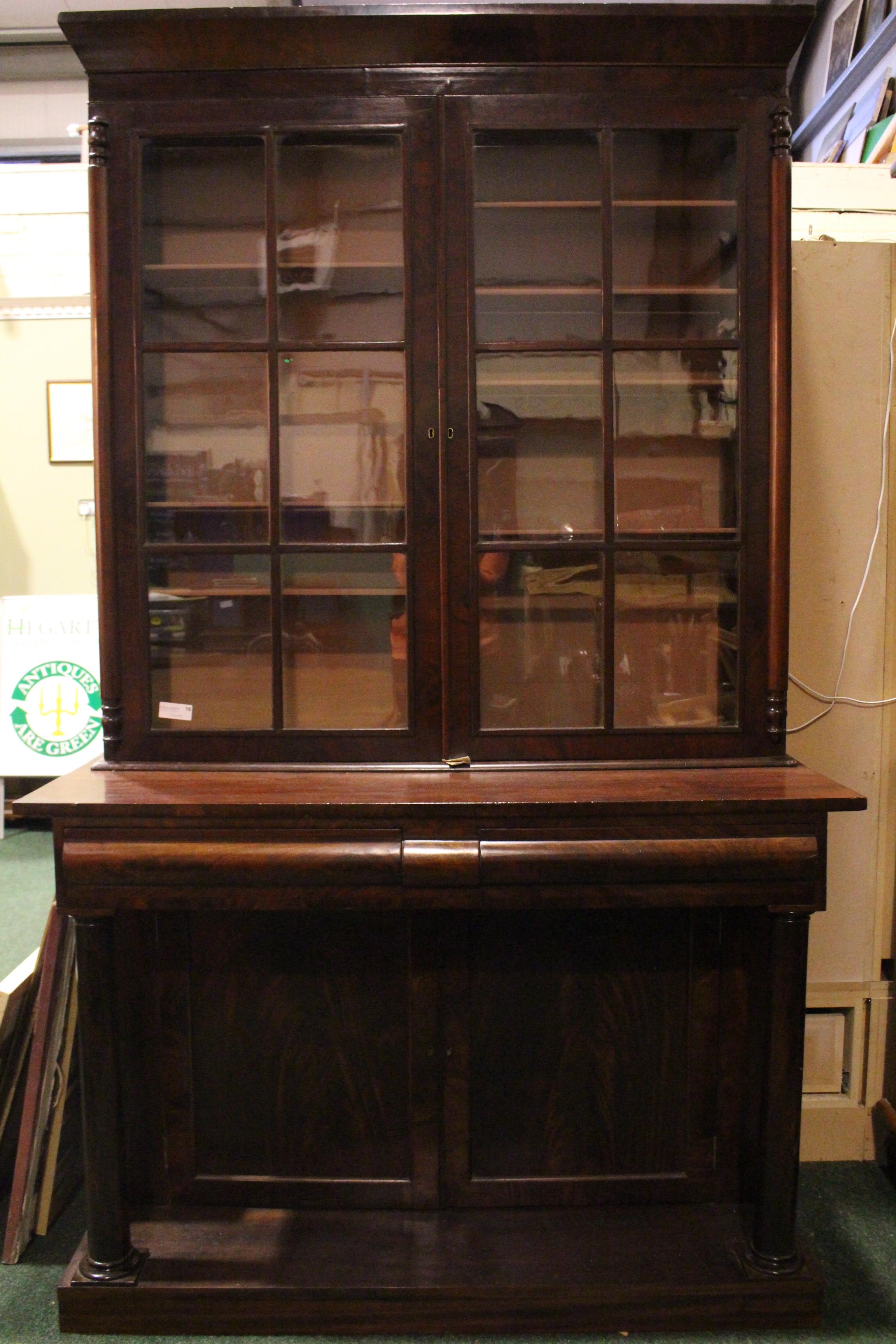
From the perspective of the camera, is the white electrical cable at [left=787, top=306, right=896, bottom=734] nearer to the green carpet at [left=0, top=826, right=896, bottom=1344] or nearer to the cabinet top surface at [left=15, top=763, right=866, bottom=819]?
the cabinet top surface at [left=15, top=763, right=866, bottom=819]

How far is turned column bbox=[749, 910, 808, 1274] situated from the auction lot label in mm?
3039

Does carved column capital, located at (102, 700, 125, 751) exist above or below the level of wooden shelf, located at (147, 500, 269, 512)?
below

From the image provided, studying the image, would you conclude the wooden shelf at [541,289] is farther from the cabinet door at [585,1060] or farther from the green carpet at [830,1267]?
the green carpet at [830,1267]

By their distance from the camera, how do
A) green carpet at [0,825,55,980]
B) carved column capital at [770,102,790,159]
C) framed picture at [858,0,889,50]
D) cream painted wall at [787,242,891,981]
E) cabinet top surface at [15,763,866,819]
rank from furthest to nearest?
framed picture at [858,0,889,50]
green carpet at [0,825,55,980]
cream painted wall at [787,242,891,981]
carved column capital at [770,102,790,159]
cabinet top surface at [15,763,866,819]

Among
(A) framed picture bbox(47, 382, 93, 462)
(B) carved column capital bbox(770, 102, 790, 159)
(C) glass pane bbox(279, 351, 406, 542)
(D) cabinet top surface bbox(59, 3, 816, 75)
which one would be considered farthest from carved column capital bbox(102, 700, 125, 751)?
(A) framed picture bbox(47, 382, 93, 462)

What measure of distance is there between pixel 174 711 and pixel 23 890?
1942 mm

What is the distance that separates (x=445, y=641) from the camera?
1693 millimetres

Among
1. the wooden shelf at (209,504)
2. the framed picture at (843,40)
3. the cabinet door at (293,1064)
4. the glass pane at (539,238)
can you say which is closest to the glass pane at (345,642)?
the wooden shelf at (209,504)

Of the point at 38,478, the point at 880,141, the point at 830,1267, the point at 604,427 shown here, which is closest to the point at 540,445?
the point at 604,427

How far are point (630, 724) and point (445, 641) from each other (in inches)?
15.8

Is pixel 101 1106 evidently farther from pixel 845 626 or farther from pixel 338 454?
pixel 845 626

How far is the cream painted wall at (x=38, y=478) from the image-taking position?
388cm

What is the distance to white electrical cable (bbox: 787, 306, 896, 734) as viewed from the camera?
1949 millimetres

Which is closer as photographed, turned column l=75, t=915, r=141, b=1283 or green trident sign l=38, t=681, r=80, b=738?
turned column l=75, t=915, r=141, b=1283
